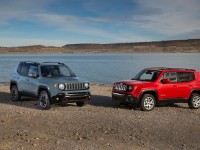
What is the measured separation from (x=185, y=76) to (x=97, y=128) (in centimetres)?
608

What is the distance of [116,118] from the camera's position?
1286cm

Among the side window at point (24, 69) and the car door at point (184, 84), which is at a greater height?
the side window at point (24, 69)

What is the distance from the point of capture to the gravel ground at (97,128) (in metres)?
9.16

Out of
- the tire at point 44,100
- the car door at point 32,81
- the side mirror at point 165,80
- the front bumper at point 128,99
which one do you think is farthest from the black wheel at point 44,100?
the side mirror at point 165,80

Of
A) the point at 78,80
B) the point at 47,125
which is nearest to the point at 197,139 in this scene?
the point at 47,125

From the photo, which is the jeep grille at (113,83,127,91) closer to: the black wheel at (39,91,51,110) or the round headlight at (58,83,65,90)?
the round headlight at (58,83,65,90)

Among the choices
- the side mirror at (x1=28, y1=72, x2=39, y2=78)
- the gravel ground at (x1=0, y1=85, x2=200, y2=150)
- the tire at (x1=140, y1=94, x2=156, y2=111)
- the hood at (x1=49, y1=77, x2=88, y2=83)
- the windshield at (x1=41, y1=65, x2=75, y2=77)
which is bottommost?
the gravel ground at (x1=0, y1=85, x2=200, y2=150)

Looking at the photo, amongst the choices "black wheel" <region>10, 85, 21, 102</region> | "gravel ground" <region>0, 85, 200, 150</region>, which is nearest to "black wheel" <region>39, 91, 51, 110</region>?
"gravel ground" <region>0, 85, 200, 150</region>

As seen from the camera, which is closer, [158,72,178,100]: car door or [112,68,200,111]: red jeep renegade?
[112,68,200,111]: red jeep renegade

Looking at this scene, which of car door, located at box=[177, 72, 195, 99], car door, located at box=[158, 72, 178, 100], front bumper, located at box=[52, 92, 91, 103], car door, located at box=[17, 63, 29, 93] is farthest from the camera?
car door, located at box=[17, 63, 29, 93]

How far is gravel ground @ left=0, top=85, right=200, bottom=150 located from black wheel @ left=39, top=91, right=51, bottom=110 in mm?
297

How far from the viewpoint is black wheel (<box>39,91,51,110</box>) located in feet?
48.0

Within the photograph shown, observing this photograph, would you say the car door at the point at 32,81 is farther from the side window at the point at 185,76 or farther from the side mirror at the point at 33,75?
the side window at the point at 185,76

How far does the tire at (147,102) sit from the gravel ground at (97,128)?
33 centimetres
